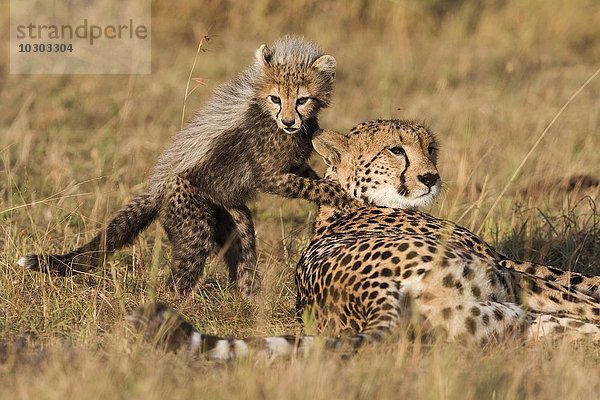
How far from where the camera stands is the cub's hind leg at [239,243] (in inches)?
207

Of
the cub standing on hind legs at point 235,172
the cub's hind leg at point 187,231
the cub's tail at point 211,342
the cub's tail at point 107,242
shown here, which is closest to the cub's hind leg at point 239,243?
the cub standing on hind legs at point 235,172

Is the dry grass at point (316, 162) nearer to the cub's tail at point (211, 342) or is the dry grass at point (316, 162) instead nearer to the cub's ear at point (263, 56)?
the cub's tail at point (211, 342)

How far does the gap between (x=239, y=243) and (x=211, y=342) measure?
197 centimetres

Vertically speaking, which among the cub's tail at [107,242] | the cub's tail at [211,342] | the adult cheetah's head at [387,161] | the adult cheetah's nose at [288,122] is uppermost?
the adult cheetah's nose at [288,122]

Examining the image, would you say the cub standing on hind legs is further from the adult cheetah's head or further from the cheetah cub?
the cheetah cub

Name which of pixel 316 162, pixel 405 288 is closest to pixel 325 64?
pixel 316 162

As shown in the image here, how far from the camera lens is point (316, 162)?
752 cm

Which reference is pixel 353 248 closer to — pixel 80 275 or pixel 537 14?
pixel 80 275

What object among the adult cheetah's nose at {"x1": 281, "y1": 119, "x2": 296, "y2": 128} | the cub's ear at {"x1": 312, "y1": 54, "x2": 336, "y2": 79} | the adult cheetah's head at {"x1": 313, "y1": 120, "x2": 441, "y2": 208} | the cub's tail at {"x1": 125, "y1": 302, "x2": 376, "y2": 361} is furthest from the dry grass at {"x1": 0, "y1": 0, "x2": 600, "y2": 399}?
the cub's ear at {"x1": 312, "y1": 54, "x2": 336, "y2": 79}

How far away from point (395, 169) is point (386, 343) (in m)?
1.40

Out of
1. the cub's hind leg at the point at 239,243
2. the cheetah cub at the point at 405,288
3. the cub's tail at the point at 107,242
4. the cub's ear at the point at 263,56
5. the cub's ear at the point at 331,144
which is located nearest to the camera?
the cheetah cub at the point at 405,288

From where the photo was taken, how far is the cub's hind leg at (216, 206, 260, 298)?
5.25 metres

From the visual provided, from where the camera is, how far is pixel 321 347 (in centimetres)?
336

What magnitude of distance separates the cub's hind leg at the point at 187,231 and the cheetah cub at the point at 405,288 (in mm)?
634
